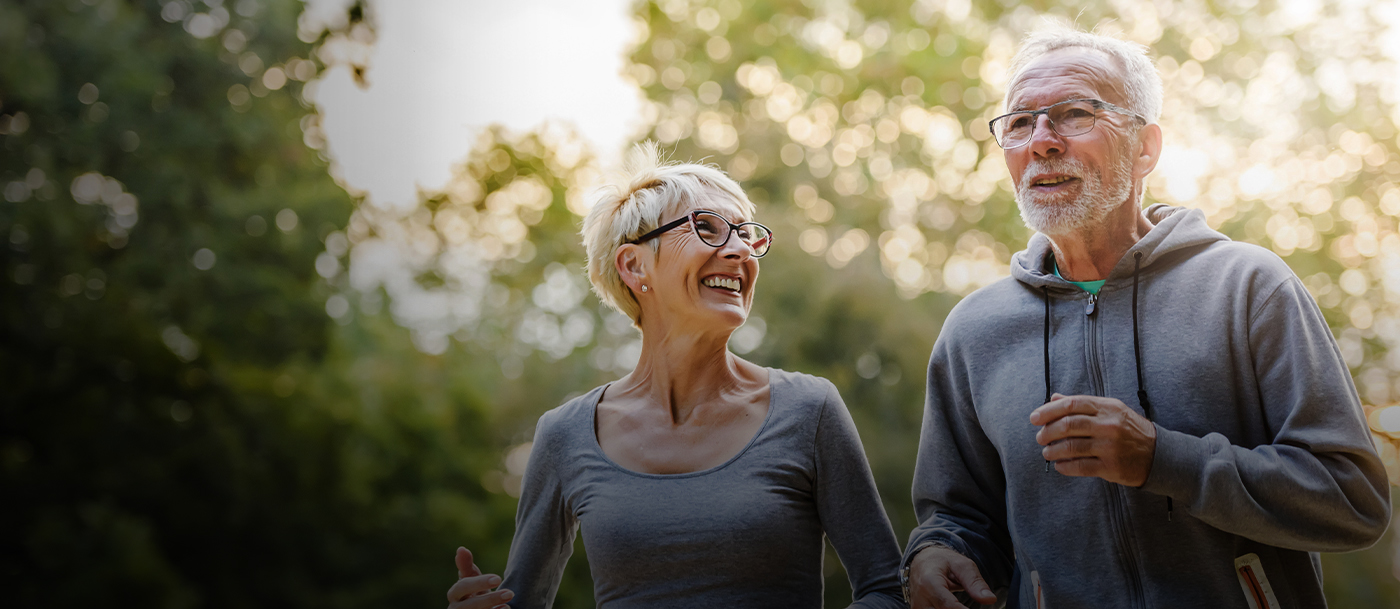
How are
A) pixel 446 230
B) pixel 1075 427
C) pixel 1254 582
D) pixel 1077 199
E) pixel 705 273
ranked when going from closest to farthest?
pixel 1075 427 < pixel 1254 582 < pixel 1077 199 < pixel 705 273 < pixel 446 230

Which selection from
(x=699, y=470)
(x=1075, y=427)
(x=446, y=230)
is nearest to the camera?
(x=1075, y=427)

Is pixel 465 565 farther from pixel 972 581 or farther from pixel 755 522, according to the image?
pixel 972 581

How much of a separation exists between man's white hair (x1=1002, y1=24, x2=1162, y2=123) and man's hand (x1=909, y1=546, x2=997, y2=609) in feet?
2.72

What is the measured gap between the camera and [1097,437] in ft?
4.47

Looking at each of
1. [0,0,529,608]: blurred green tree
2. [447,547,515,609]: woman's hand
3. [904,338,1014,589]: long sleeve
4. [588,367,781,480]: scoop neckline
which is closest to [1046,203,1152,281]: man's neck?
[904,338,1014,589]: long sleeve

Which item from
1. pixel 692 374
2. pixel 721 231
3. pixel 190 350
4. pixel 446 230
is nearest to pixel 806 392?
pixel 692 374

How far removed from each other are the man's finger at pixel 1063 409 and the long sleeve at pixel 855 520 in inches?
22.2

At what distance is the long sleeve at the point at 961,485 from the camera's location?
1.77m

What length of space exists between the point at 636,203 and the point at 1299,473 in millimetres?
1294

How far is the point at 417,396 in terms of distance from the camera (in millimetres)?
9562

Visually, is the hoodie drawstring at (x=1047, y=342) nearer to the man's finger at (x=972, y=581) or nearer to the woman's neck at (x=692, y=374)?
the man's finger at (x=972, y=581)

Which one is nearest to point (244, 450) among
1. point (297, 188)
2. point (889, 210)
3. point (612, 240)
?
point (297, 188)

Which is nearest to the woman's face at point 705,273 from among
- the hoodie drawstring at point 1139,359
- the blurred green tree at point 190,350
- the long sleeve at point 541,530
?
the long sleeve at point 541,530

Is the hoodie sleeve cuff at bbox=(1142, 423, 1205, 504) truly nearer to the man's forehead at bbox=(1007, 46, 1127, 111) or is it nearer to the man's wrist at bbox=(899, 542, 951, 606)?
the man's wrist at bbox=(899, 542, 951, 606)
